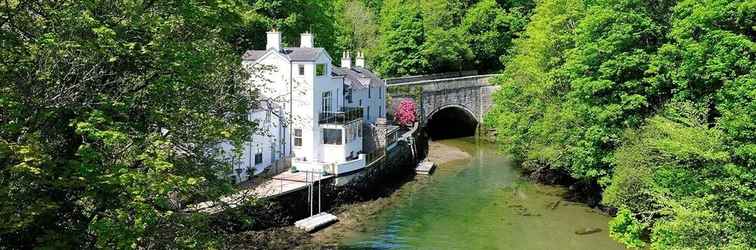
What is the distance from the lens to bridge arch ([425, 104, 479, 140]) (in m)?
57.2

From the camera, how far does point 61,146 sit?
43.9 feet

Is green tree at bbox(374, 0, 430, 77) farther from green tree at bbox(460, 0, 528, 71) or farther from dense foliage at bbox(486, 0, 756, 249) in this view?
dense foliage at bbox(486, 0, 756, 249)

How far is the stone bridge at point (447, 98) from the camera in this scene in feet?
175

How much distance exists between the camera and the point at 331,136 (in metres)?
34.0

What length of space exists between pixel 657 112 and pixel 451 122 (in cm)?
3637

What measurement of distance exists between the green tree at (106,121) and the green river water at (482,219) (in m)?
12.3

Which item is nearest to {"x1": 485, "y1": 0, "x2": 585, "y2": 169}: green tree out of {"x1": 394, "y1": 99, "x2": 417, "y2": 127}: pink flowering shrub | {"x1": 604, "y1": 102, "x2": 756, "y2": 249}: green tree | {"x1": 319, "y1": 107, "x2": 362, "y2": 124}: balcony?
{"x1": 604, "y1": 102, "x2": 756, "y2": 249}: green tree

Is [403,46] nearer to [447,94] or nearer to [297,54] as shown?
[447,94]

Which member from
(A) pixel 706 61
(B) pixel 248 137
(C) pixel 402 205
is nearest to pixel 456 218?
(C) pixel 402 205

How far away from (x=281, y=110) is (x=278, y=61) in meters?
2.51

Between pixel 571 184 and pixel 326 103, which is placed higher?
pixel 326 103

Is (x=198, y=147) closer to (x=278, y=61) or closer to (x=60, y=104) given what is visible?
(x=60, y=104)

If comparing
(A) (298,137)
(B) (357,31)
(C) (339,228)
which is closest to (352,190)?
(A) (298,137)

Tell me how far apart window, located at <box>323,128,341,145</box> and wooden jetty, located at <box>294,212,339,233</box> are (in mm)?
5846
